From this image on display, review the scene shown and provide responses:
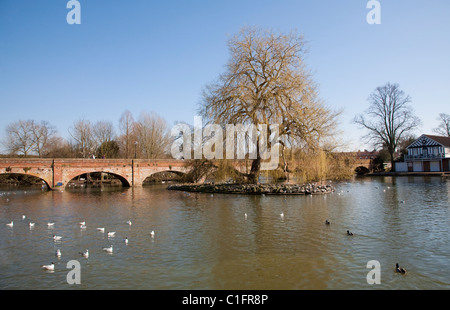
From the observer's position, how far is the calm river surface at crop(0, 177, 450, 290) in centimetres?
697

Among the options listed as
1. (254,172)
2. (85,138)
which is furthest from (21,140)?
(254,172)

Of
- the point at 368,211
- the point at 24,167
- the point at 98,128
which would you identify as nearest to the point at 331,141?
the point at 368,211

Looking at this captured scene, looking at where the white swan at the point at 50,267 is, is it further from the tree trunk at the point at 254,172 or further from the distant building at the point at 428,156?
the distant building at the point at 428,156

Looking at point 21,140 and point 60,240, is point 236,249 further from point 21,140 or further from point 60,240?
point 21,140

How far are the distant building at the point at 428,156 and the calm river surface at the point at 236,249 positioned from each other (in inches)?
1742

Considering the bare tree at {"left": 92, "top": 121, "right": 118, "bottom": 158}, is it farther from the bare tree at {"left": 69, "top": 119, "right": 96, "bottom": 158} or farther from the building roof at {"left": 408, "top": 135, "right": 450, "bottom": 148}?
the building roof at {"left": 408, "top": 135, "right": 450, "bottom": 148}

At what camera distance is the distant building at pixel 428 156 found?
52156 mm

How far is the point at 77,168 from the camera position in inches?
1253

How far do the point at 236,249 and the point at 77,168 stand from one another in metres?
27.1

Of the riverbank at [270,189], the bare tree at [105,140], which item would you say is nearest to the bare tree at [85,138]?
the bare tree at [105,140]
